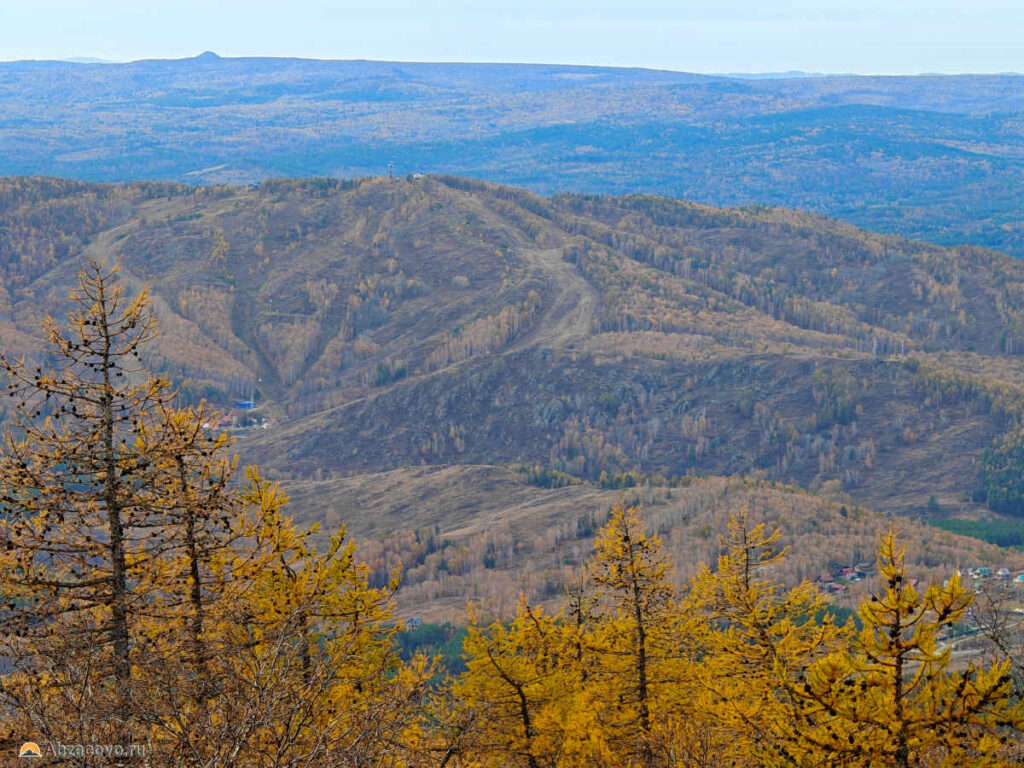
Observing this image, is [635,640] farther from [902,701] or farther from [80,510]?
[80,510]

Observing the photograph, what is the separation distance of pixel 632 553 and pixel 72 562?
1741 cm

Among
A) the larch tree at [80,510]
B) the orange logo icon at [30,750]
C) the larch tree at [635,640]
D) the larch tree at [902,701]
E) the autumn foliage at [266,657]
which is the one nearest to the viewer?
the orange logo icon at [30,750]

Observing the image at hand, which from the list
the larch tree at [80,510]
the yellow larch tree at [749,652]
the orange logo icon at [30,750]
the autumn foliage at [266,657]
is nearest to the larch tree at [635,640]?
the autumn foliage at [266,657]

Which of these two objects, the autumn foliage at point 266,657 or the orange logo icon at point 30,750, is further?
the autumn foliage at point 266,657

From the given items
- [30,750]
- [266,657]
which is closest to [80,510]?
[30,750]

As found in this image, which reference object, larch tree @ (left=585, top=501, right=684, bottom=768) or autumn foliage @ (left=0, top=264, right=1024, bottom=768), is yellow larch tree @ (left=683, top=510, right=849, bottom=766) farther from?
larch tree @ (left=585, top=501, right=684, bottom=768)

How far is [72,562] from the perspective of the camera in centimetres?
2430

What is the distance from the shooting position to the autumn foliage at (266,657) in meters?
20.1

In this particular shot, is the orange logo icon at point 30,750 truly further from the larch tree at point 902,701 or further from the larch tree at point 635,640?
the larch tree at point 635,640

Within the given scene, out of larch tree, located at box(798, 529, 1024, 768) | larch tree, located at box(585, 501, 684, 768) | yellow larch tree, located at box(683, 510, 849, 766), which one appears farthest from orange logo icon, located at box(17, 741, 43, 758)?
larch tree, located at box(585, 501, 684, 768)

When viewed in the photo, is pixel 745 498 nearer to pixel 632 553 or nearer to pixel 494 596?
pixel 494 596

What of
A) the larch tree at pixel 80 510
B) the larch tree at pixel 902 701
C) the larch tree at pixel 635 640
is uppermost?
the larch tree at pixel 80 510

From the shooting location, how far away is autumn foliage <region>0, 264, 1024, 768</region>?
2012 cm

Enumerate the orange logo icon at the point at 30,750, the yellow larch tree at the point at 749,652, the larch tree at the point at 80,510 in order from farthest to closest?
1. the yellow larch tree at the point at 749,652
2. the larch tree at the point at 80,510
3. the orange logo icon at the point at 30,750
